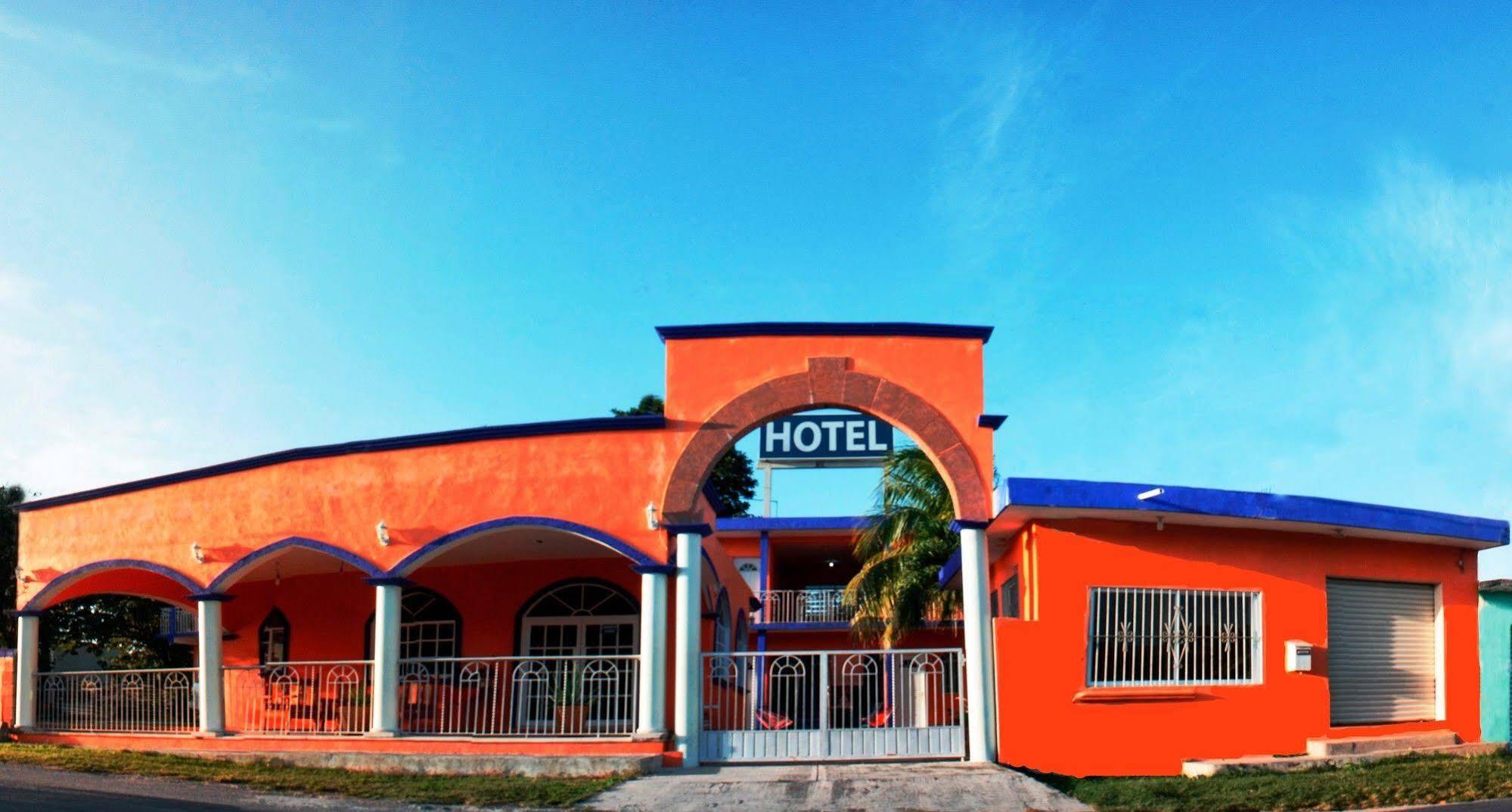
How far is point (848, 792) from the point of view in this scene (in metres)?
12.3

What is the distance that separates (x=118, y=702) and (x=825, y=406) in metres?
10.1

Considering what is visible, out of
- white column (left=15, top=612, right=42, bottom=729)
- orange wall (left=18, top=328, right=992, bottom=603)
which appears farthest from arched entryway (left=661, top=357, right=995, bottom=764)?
white column (left=15, top=612, right=42, bottom=729)

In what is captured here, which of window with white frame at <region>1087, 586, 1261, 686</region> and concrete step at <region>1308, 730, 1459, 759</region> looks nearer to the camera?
concrete step at <region>1308, 730, 1459, 759</region>

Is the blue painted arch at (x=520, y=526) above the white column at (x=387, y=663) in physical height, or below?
above

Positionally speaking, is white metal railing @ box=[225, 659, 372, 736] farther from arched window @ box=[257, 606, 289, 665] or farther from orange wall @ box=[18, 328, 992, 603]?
arched window @ box=[257, 606, 289, 665]

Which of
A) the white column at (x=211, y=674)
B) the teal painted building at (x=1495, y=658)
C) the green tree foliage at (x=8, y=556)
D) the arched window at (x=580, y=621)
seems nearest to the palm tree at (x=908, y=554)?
the arched window at (x=580, y=621)

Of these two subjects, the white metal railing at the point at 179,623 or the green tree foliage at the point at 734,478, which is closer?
the white metal railing at the point at 179,623

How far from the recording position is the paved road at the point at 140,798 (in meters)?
11.5

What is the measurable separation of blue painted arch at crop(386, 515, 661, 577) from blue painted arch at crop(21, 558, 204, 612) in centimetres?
344

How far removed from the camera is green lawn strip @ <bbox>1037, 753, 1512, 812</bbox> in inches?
450

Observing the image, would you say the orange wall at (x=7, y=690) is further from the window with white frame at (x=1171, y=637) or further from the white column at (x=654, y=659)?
the window with white frame at (x=1171, y=637)

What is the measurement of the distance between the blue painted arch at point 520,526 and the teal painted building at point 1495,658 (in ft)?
32.1

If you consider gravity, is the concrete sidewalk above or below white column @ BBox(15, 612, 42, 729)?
below

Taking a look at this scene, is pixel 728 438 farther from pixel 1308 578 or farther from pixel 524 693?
pixel 1308 578
